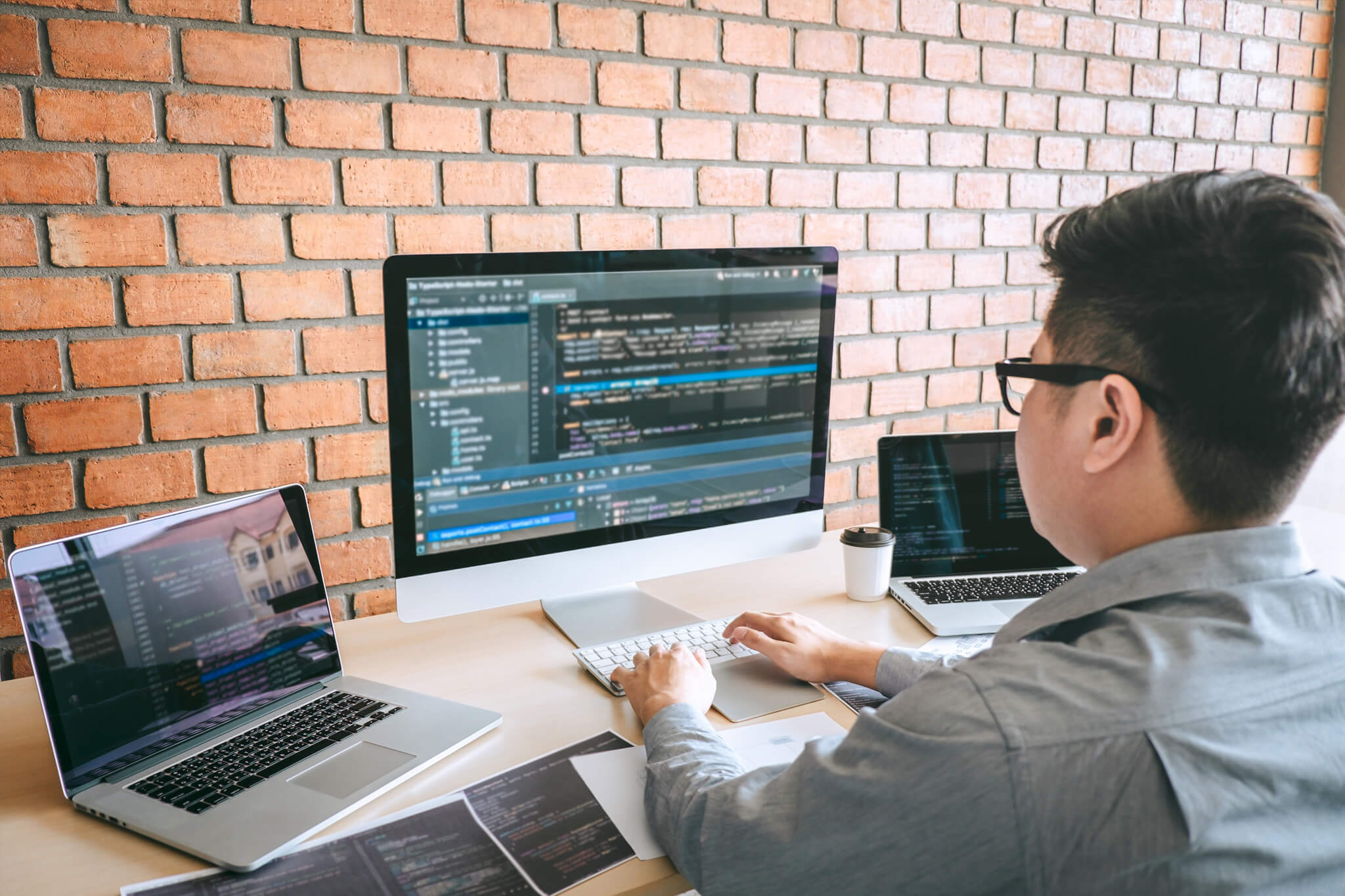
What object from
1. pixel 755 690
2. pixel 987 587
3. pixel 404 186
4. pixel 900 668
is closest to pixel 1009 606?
pixel 987 587

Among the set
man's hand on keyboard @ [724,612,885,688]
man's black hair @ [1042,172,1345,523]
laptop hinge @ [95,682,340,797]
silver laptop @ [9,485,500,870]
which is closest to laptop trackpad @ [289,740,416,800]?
silver laptop @ [9,485,500,870]

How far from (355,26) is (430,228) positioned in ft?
1.09

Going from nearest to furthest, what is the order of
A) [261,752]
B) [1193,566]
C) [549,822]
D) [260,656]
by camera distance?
[1193,566] < [549,822] < [261,752] < [260,656]

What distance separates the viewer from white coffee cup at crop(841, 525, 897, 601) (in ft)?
4.95

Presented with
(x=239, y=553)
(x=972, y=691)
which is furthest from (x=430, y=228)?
(x=972, y=691)

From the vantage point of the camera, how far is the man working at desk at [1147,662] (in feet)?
2.23

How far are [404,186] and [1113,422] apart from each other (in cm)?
122

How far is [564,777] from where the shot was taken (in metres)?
1.00

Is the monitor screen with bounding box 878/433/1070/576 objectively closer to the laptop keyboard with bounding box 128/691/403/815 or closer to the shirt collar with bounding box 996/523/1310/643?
the shirt collar with bounding box 996/523/1310/643

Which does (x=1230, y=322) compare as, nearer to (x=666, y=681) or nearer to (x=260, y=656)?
(x=666, y=681)

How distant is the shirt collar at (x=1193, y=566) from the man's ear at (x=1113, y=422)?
0.26ft

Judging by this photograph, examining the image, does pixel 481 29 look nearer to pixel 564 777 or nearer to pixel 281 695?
pixel 281 695

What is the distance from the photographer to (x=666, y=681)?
3.65ft

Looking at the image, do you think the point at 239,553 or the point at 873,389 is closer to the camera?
the point at 239,553
